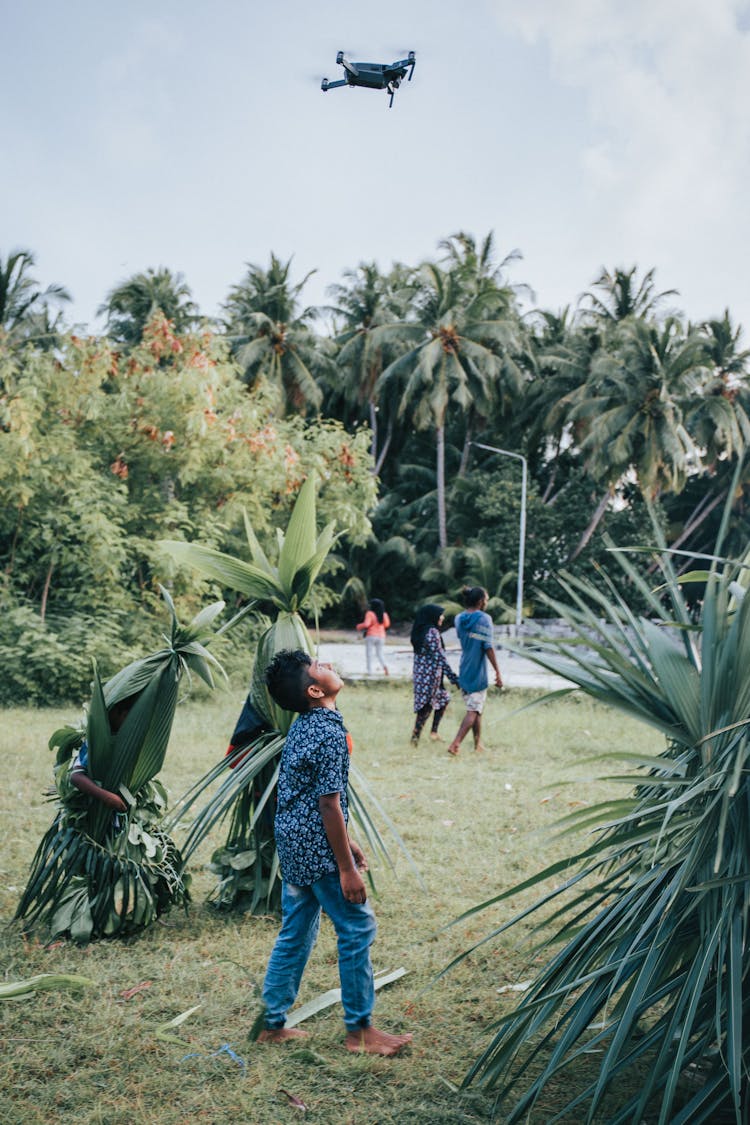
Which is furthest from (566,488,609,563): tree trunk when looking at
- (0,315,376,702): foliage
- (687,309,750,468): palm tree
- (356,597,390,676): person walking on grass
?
(0,315,376,702): foliage

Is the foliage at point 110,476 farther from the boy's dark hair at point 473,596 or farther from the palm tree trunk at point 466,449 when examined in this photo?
the palm tree trunk at point 466,449

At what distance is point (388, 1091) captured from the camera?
2.92 meters

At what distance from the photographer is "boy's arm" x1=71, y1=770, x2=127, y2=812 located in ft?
12.9

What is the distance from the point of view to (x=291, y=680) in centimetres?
322

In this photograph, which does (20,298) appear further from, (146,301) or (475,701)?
(475,701)

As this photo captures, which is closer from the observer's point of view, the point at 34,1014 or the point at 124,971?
the point at 34,1014

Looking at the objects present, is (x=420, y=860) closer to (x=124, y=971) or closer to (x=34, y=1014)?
(x=124, y=971)

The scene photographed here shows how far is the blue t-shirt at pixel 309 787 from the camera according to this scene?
310 centimetres

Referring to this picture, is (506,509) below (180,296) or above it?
below

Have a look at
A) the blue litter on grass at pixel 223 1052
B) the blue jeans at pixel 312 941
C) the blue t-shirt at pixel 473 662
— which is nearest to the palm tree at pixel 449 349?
the blue t-shirt at pixel 473 662

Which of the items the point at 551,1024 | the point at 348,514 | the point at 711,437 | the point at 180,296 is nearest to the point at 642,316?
the point at 711,437

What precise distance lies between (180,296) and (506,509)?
14.2 meters

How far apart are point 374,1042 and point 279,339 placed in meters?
32.4

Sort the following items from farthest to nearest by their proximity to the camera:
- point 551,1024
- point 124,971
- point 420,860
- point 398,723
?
point 398,723
point 420,860
point 124,971
point 551,1024
